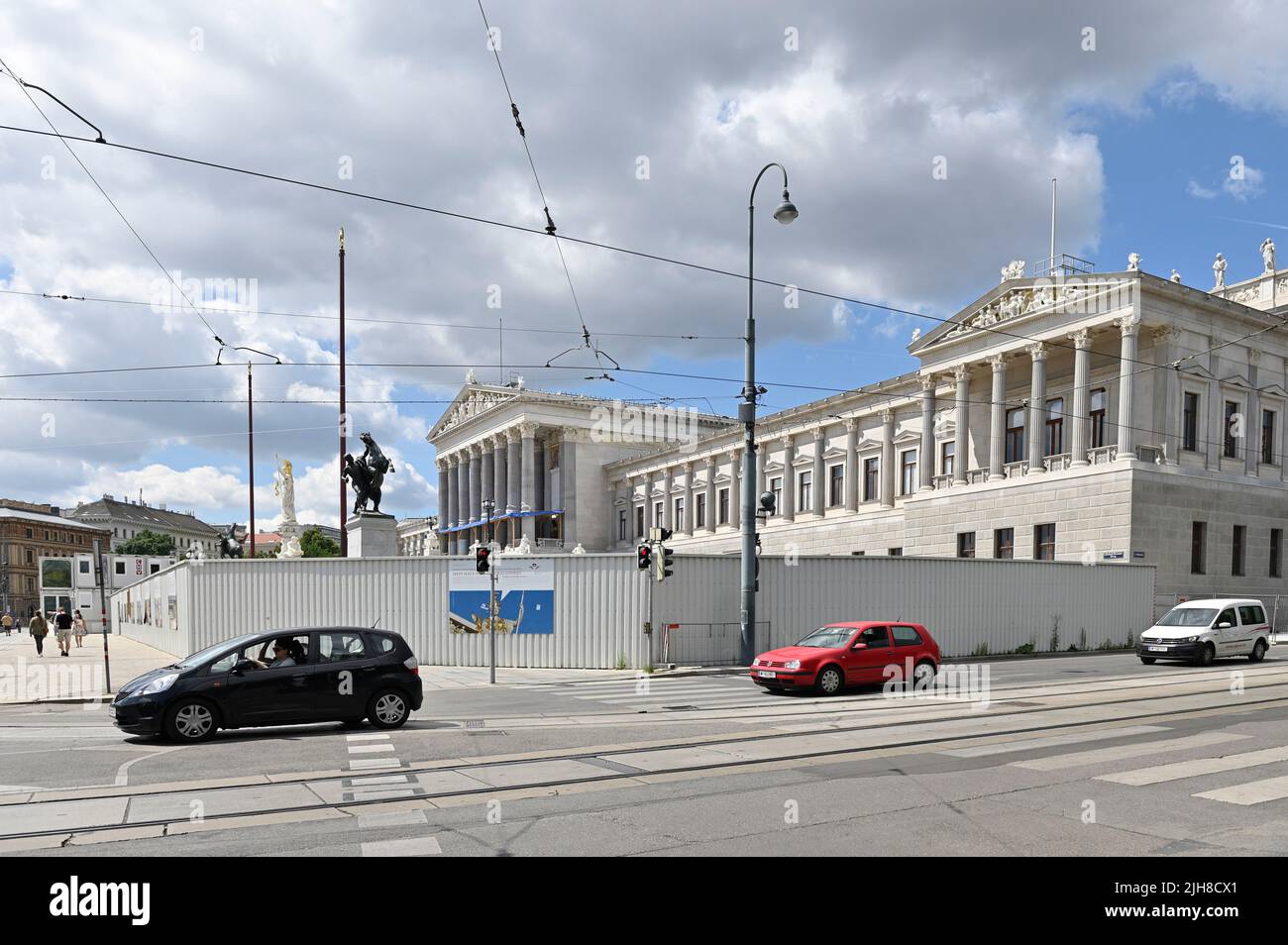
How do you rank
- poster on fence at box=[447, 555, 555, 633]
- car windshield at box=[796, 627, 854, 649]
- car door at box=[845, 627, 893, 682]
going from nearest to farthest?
car door at box=[845, 627, 893, 682], car windshield at box=[796, 627, 854, 649], poster on fence at box=[447, 555, 555, 633]

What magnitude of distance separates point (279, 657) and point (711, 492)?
67.1 metres

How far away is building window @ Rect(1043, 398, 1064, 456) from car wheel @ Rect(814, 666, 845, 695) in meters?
33.9

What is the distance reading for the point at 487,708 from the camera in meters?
17.6

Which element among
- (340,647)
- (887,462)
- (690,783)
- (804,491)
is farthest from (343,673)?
(804,491)

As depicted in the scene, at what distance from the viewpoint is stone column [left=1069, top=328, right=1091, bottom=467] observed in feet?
146

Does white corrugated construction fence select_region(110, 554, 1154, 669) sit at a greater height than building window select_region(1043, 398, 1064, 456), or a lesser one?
lesser

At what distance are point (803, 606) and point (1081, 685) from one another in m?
8.62

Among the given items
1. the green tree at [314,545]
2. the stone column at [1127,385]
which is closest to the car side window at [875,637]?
the stone column at [1127,385]

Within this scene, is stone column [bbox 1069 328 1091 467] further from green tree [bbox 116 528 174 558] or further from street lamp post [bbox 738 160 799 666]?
green tree [bbox 116 528 174 558]

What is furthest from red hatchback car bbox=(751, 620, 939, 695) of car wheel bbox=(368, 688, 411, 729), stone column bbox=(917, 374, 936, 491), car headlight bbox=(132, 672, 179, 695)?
stone column bbox=(917, 374, 936, 491)


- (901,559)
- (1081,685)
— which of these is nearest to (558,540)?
(901,559)

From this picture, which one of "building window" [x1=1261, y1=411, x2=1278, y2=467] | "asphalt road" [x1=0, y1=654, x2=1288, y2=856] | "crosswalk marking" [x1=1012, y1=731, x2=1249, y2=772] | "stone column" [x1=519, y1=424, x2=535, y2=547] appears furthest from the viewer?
"stone column" [x1=519, y1=424, x2=535, y2=547]
